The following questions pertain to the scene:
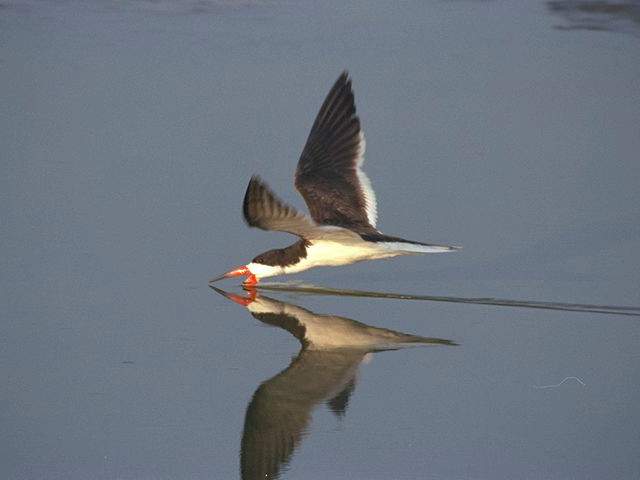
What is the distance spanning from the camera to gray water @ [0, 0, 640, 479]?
14.9 ft

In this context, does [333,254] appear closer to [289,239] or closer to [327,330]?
[289,239]

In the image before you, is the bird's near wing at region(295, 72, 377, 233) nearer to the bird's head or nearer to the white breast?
the white breast

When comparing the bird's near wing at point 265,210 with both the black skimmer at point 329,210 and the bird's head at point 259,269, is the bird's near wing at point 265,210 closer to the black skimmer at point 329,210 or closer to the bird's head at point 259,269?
the black skimmer at point 329,210

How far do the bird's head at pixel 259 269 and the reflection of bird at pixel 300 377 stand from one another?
0.08m

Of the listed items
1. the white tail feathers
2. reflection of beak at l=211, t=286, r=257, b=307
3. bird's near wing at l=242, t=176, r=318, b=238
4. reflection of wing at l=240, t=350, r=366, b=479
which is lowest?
reflection of wing at l=240, t=350, r=366, b=479

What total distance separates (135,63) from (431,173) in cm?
263

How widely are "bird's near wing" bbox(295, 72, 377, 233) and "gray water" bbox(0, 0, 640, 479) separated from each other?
0.81 feet

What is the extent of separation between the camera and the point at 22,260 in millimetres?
6430

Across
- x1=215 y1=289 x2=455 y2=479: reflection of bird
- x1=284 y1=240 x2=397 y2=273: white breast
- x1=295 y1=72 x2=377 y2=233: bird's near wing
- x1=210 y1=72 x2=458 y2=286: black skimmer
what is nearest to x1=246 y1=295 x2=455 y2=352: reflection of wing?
x1=215 y1=289 x2=455 y2=479: reflection of bird

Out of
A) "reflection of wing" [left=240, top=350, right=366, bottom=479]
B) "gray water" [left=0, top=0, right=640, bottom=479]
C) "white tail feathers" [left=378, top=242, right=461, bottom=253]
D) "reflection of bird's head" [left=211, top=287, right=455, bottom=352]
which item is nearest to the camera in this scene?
"reflection of wing" [left=240, top=350, right=366, bottom=479]

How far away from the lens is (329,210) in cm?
687

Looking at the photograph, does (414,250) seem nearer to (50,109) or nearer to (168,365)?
(168,365)

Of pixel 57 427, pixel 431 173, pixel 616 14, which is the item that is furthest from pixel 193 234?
pixel 616 14

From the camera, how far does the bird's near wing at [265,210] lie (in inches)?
221
